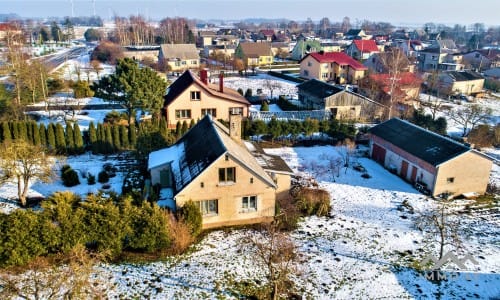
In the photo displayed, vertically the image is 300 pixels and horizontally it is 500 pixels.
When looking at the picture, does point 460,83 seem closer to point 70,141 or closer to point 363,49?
point 363,49

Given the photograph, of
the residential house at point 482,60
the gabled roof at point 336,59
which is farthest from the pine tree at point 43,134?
the residential house at point 482,60

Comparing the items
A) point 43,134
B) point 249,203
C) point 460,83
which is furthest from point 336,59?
point 249,203

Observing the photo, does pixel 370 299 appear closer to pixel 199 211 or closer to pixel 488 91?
pixel 199 211

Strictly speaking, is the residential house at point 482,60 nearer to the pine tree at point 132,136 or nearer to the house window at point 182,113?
the house window at point 182,113

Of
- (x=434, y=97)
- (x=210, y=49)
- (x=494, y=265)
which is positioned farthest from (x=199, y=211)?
(x=210, y=49)

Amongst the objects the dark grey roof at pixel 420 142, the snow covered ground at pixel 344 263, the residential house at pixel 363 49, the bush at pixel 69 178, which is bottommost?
the snow covered ground at pixel 344 263
